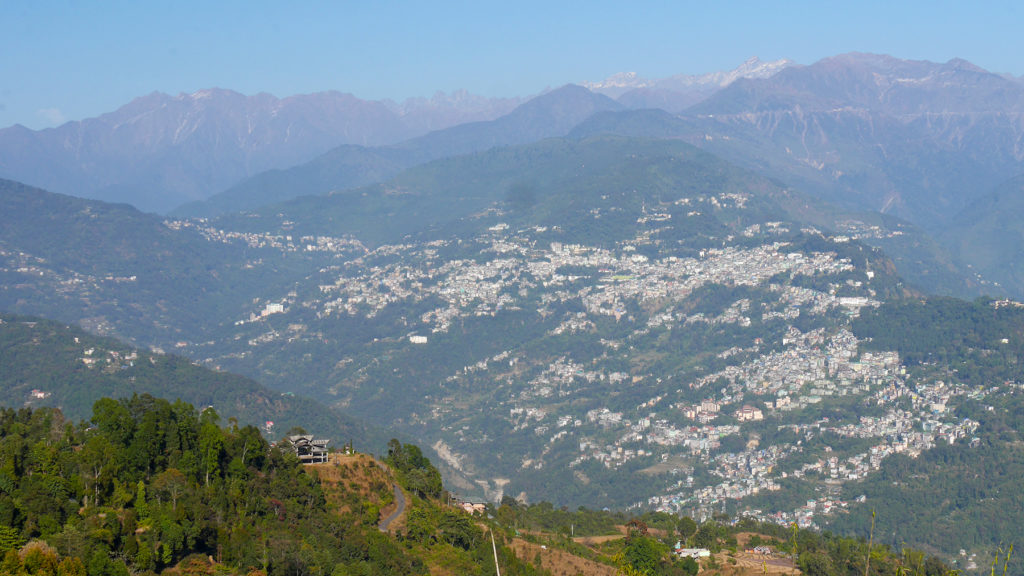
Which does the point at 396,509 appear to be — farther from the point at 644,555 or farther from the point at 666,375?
the point at 666,375

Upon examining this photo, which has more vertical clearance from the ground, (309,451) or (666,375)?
(309,451)

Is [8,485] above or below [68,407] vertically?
above

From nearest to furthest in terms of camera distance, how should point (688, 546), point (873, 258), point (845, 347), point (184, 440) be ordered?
point (184, 440) < point (688, 546) < point (845, 347) < point (873, 258)

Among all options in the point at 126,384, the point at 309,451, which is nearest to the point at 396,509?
the point at 309,451

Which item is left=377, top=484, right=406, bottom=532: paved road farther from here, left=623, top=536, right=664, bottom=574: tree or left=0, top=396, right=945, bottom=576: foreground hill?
left=623, top=536, right=664, bottom=574: tree

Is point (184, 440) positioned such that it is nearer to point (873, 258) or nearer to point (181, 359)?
point (181, 359)

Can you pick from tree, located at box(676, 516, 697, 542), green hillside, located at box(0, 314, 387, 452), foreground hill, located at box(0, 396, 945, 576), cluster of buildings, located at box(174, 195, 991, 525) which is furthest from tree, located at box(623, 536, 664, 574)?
green hillside, located at box(0, 314, 387, 452)

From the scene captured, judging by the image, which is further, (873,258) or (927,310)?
(873,258)

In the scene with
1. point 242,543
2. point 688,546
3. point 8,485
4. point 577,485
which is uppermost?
point 8,485

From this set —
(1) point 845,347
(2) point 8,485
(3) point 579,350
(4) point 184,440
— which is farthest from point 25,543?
(3) point 579,350
